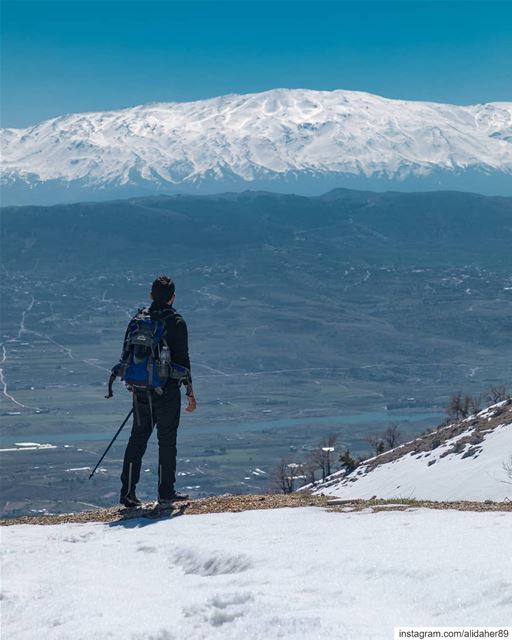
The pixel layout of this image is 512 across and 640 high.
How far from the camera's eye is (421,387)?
131 m

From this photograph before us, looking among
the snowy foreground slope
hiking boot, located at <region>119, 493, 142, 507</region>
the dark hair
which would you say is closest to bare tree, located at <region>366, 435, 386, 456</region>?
the snowy foreground slope

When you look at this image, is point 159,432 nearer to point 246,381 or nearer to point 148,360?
point 148,360

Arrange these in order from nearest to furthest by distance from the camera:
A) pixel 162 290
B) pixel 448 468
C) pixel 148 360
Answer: pixel 148 360, pixel 162 290, pixel 448 468

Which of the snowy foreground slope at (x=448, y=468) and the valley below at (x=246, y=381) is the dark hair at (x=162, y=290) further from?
the valley below at (x=246, y=381)

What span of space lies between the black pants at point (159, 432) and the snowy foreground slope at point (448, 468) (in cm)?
751

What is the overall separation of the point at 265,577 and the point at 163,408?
3.48 m

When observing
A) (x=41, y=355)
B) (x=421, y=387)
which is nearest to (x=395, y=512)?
(x=421, y=387)

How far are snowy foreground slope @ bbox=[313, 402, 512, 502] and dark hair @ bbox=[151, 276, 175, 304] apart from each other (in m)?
8.14

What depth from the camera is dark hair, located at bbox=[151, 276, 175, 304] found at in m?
10.1

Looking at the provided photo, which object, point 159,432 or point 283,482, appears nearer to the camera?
point 159,432

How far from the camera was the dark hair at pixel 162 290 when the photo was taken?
10.1 metres

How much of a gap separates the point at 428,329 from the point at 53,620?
6751 inches

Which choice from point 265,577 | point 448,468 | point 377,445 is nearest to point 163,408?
point 265,577

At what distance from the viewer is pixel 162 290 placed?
1006 centimetres
